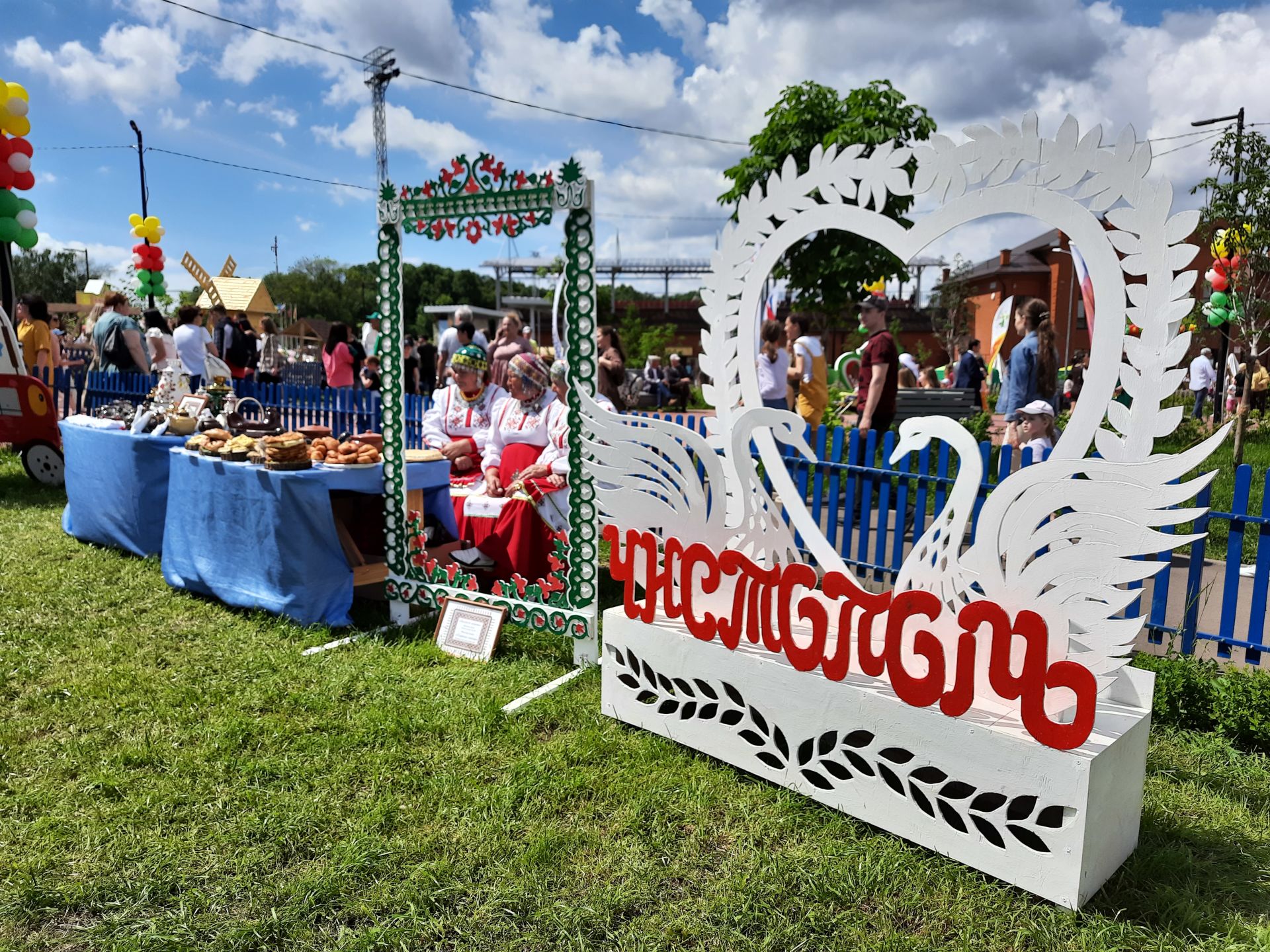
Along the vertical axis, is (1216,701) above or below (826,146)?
below

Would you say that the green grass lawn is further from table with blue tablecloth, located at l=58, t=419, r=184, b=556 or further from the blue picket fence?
table with blue tablecloth, located at l=58, t=419, r=184, b=556

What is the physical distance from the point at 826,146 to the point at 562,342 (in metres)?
5.80

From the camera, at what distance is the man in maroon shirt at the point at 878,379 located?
6.03 m

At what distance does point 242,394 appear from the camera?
9.49 m

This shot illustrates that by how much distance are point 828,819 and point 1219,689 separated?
1.93m

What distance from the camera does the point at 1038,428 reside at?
462 cm

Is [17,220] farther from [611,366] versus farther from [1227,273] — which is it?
[1227,273]

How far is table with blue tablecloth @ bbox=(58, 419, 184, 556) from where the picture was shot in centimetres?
577

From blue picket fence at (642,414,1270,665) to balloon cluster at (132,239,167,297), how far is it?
15.1 m

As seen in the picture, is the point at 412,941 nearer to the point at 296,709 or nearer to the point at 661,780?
the point at 661,780

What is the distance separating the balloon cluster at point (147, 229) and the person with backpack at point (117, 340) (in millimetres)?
7560

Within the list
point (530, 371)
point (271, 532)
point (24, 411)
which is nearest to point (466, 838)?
point (271, 532)

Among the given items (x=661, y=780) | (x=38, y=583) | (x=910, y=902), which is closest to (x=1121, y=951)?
(x=910, y=902)

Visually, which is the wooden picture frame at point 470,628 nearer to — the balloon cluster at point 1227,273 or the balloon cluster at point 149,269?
the balloon cluster at point 1227,273
